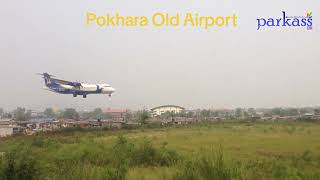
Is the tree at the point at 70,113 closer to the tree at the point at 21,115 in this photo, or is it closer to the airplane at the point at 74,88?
the tree at the point at 21,115

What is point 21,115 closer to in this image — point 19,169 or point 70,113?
point 70,113

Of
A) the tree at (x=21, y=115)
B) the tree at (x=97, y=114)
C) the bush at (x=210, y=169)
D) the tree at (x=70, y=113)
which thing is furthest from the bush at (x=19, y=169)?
the tree at (x=97, y=114)

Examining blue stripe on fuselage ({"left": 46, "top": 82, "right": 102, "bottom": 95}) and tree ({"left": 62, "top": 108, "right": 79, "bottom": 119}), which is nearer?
blue stripe on fuselage ({"left": 46, "top": 82, "right": 102, "bottom": 95})

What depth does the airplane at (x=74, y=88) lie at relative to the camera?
49.1 metres

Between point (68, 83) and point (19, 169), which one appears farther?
point (68, 83)

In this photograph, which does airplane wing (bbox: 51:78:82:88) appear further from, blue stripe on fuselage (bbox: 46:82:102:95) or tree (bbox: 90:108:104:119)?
tree (bbox: 90:108:104:119)

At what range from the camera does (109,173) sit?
1080 cm

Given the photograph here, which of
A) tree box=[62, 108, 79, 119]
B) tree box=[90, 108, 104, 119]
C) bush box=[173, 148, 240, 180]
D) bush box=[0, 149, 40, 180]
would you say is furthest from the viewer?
tree box=[90, 108, 104, 119]

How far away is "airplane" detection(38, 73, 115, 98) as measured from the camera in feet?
161

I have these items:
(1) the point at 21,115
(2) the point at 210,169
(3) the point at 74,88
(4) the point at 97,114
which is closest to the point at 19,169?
(2) the point at 210,169

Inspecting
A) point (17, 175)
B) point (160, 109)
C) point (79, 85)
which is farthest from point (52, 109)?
point (17, 175)

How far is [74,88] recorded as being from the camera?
49062 millimetres

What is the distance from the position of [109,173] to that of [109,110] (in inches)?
5884

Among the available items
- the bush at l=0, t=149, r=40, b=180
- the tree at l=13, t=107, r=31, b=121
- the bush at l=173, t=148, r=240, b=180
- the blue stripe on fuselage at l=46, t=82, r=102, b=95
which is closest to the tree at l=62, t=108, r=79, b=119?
the tree at l=13, t=107, r=31, b=121
